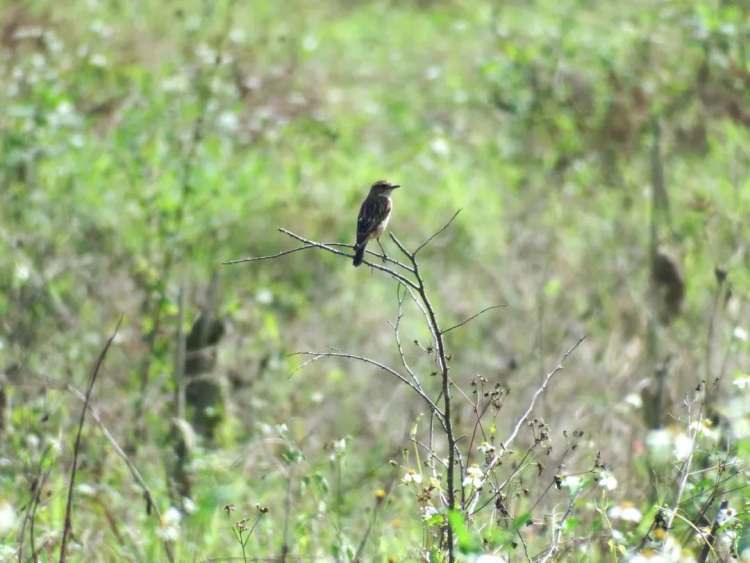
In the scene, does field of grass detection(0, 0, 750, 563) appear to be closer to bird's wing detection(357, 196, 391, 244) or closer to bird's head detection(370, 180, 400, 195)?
bird's wing detection(357, 196, 391, 244)

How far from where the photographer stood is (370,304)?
30.9 feet

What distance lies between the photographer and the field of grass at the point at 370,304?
14.4 ft

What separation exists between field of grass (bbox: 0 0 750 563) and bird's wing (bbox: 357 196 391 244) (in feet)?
2.47

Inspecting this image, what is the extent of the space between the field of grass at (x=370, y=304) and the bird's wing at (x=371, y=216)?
753mm

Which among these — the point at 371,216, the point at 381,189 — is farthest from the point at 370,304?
the point at 371,216

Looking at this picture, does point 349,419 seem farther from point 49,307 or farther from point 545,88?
point 545,88

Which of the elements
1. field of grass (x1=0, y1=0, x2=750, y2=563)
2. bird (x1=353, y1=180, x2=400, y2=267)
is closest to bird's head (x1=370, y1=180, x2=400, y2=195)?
bird (x1=353, y1=180, x2=400, y2=267)

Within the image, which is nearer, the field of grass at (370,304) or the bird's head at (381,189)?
the field of grass at (370,304)

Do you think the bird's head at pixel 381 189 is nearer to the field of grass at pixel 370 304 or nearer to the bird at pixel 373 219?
the bird at pixel 373 219

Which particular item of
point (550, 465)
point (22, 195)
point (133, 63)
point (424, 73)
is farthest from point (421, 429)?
point (424, 73)

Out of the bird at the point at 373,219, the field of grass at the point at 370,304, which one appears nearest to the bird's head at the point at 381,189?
the bird at the point at 373,219

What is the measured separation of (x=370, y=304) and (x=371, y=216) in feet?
12.1

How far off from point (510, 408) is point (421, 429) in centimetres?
62

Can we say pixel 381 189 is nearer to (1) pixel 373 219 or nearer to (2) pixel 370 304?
(1) pixel 373 219
